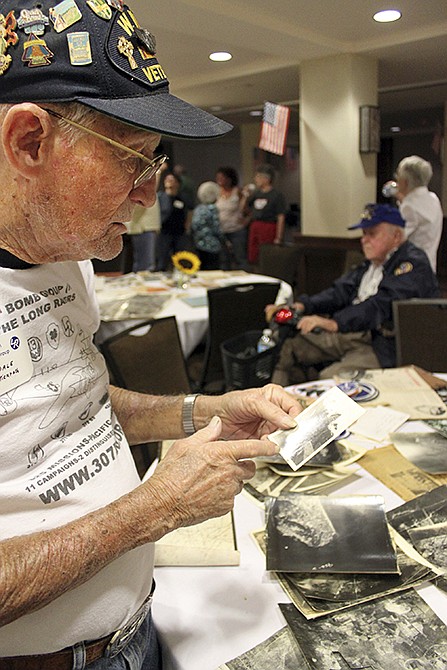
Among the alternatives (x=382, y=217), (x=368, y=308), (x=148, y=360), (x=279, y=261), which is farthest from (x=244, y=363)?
(x=279, y=261)

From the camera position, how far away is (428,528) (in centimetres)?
113

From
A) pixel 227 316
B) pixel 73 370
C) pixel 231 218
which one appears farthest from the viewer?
pixel 231 218

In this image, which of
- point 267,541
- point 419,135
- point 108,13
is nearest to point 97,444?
point 267,541

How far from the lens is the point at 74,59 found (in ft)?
2.48

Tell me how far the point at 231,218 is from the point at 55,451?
692cm

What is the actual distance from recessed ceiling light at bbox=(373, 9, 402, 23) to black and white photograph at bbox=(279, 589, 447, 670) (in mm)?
4939

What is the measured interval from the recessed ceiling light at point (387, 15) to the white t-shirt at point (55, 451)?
4754mm

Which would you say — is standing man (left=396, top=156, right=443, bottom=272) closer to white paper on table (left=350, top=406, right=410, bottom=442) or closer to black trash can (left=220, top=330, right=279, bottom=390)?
black trash can (left=220, top=330, right=279, bottom=390)

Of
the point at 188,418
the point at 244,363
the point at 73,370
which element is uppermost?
the point at 73,370

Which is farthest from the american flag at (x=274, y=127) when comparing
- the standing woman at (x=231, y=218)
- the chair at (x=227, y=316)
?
the chair at (x=227, y=316)

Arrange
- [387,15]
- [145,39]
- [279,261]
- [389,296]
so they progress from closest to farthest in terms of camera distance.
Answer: [145,39] → [389,296] → [387,15] → [279,261]

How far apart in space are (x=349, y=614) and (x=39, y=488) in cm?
55

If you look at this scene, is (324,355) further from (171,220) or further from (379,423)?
(171,220)

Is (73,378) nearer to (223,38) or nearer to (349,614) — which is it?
(349,614)
